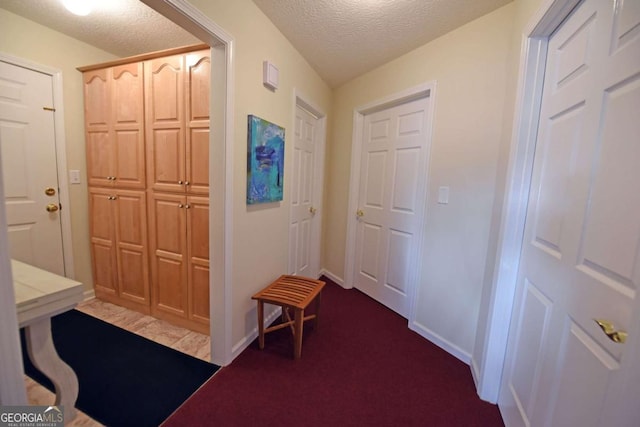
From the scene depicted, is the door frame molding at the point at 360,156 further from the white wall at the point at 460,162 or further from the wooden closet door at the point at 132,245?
the wooden closet door at the point at 132,245

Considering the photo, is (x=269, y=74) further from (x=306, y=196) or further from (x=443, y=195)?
(x=443, y=195)

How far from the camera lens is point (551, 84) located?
1170 millimetres

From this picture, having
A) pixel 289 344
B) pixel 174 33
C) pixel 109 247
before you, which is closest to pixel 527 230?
pixel 289 344

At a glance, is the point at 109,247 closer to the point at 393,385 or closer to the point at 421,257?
the point at 393,385

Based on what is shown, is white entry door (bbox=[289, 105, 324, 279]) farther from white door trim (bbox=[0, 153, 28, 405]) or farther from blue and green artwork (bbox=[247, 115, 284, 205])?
white door trim (bbox=[0, 153, 28, 405])

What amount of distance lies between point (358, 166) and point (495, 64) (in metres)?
1.44

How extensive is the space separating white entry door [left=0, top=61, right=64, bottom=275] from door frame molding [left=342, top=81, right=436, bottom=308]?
9.14 ft

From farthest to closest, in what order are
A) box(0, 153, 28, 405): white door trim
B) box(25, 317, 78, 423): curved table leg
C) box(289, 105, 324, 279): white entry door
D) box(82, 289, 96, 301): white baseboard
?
box(289, 105, 324, 279): white entry door
box(82, 289, 96, 301): white baseboard
box(25, 317, 78, 423): curved table leg
box(0, 153, 28, 405): white door trim

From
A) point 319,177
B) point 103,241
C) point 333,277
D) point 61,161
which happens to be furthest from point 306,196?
point 61,161

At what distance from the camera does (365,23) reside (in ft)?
5.89

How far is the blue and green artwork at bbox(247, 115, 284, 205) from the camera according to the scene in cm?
168

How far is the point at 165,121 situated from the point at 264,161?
84cm

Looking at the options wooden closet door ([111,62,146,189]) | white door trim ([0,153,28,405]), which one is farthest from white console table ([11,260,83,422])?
wooden closet door ([111,62,146,189])

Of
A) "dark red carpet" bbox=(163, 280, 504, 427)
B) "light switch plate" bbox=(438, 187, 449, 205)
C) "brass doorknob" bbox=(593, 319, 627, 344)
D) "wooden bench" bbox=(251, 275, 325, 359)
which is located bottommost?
"dark red carpet" bbox=(163, 280, 504, 427)
